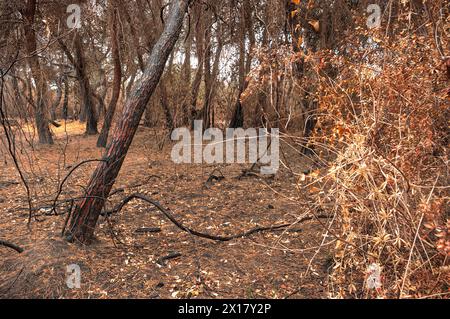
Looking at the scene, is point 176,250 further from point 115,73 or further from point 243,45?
point 115,73

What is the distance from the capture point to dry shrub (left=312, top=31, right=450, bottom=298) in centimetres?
234

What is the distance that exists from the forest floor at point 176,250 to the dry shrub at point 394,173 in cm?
32

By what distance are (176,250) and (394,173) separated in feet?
6.85

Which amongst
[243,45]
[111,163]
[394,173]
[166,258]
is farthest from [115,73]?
[394,173]

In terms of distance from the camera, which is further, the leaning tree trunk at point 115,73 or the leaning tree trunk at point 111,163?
the leaning tree trunk at point 115,73

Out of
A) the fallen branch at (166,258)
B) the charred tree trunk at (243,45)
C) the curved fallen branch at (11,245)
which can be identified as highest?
the charred tree trunk at (243,45)

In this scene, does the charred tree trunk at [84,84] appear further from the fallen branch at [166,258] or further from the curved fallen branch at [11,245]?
the fallen branch at [166,258]

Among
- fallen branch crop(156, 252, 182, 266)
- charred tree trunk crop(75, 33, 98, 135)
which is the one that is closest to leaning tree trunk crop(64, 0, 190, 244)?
fallen branch crop(156, 252, 182, 266)

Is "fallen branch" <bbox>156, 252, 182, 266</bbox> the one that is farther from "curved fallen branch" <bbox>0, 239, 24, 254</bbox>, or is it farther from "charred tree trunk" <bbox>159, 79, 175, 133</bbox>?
"charred tree trunk" <bbox>159, 79, 175, 133</bbox>

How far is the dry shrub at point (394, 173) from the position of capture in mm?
2342

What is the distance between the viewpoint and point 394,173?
7.90 feet

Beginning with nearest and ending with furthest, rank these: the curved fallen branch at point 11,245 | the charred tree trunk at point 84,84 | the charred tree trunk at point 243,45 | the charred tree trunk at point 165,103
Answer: the curved fallen branch at point 11,245
the charred tree trunk at point 243,45
the charred tree trunk at point 165,103
the charred tree trunk at point 84,84

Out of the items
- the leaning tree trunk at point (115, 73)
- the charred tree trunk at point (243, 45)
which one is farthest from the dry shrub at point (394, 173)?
the leaning tree trunk at point (115, 73)
